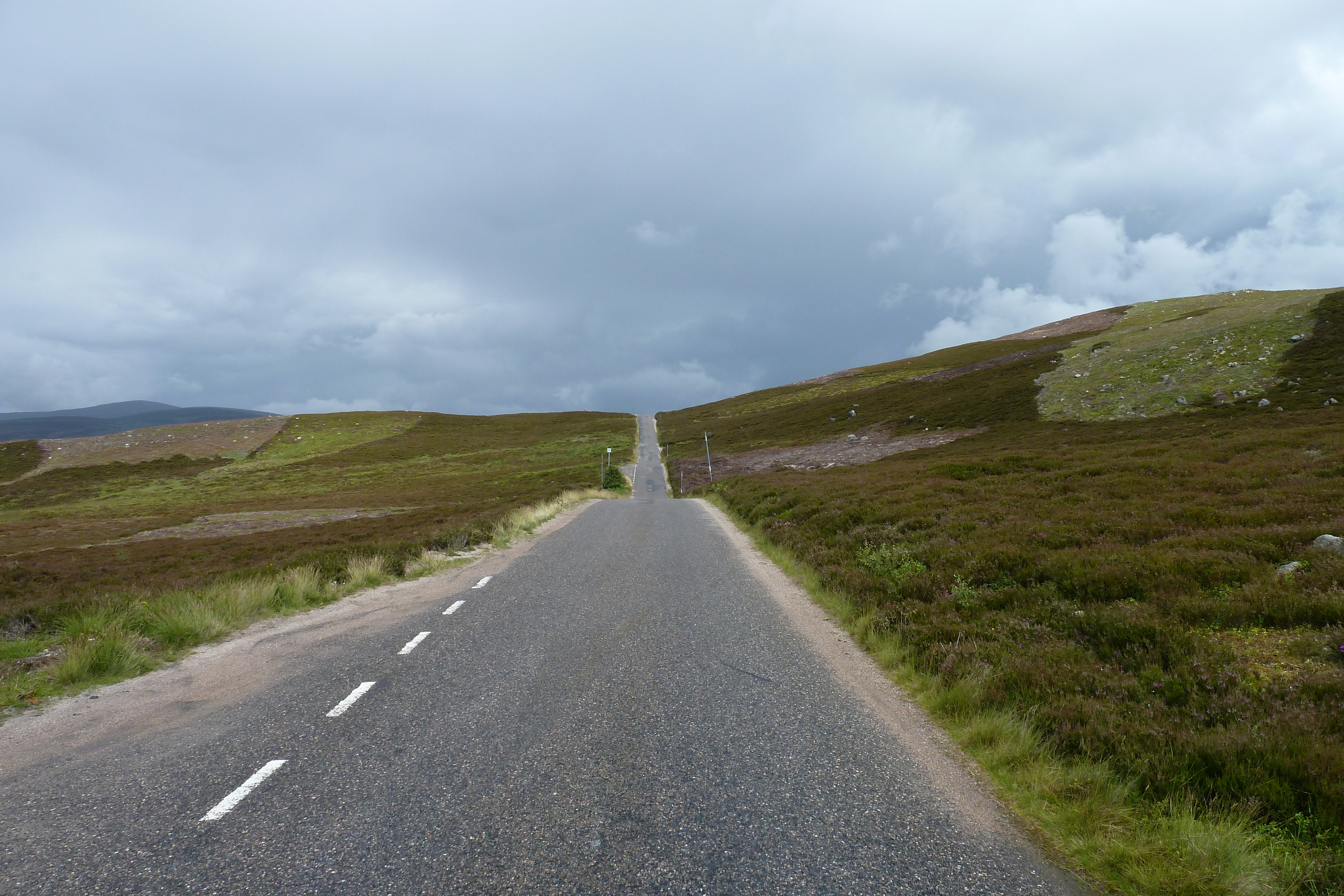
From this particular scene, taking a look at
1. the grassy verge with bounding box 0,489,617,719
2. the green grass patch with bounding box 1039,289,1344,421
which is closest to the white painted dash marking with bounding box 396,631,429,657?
the grassy verge with bounding box 0,489,617,719

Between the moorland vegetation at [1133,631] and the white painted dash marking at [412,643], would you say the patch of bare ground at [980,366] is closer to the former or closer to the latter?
the moorland vegetation at [1133,631]

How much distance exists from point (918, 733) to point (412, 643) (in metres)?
7.46

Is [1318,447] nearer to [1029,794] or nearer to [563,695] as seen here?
[1029,794]

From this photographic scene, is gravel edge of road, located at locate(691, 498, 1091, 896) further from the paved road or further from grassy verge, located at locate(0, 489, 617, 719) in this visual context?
grassy verge, located at locate(0, 489, 617, 719)

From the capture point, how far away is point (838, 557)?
14078 mm

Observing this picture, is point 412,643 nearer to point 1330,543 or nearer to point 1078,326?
point 1330,543

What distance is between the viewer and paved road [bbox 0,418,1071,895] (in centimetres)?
397

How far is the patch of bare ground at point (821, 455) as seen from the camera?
158 feet

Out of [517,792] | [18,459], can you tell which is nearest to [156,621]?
[517,792]

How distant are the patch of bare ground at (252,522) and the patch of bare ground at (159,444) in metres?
63.0

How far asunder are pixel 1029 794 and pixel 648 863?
3367 millimetres

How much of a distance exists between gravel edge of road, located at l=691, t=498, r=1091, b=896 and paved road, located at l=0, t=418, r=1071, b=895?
0.26ft

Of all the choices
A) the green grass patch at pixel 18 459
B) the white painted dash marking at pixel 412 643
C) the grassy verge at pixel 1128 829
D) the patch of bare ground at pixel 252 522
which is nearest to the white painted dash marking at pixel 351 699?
the white painted dash marking at pixel 412 643

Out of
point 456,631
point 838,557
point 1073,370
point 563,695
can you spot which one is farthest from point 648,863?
point 1073,370
